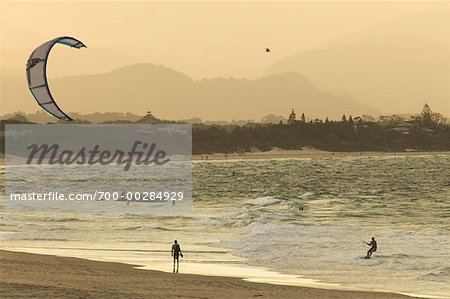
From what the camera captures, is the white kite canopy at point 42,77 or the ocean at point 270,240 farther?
the white kite canopy at point 42,77

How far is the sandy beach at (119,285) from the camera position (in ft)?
72.3

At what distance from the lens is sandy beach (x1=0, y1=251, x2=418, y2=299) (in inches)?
867

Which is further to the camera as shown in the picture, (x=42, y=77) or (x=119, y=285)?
(x=42, y=77)

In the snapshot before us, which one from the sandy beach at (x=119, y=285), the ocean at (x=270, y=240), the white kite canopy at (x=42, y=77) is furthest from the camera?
the white kite canopy at (x=42, y=77)

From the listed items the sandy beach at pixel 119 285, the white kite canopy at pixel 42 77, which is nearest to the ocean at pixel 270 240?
the sandy beach at pixel 119 285

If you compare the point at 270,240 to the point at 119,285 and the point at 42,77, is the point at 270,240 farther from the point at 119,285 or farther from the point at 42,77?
the point at 119,285

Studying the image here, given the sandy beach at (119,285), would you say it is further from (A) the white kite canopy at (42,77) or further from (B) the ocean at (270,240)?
(A) the white kite canopy at (42,77)

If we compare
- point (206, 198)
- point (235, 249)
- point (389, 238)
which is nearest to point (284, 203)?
point (206, 198)

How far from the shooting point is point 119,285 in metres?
24.3

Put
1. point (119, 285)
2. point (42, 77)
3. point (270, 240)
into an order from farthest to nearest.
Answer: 1. point (270, 240)
2. point (42, 77)
3. point (119, 285)

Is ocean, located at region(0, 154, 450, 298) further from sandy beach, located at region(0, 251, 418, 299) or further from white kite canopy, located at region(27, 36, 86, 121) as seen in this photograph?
white kite canopy, located at region(27, 36, 86, 121)

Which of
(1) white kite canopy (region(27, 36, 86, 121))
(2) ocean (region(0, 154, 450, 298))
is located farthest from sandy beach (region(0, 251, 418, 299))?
(1) white kite canopy (region(27, 36, 86, 121))

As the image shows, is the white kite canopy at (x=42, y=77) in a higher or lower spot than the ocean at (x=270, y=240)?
higher

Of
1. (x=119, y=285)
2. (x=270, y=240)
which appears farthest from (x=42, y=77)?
(x=119, y=285)
